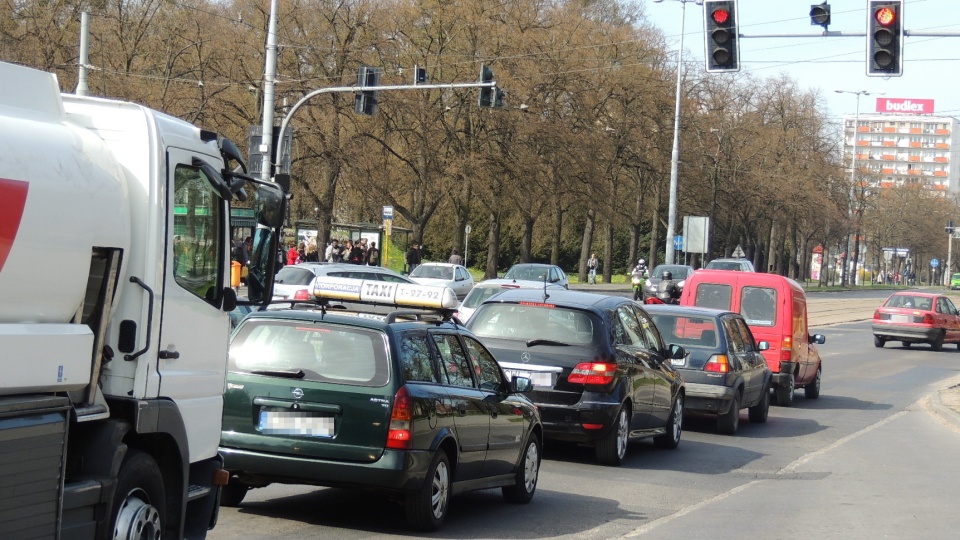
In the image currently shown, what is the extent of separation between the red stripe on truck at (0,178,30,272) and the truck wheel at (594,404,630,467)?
7856 mm

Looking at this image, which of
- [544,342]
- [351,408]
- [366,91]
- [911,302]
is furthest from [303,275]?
[351,408]

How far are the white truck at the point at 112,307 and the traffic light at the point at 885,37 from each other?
1362cm

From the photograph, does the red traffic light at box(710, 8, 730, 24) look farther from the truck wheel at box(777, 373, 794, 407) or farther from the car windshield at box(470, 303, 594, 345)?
the car windshield at box(470, 303, 594, 345)

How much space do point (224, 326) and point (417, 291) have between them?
247 cm

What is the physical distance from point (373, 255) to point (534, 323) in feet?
117

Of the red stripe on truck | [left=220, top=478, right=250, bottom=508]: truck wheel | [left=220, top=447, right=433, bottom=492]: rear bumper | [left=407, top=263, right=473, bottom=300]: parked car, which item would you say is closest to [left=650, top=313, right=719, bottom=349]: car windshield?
[left=220, top=478, right=250, bottom=508]: truck wheel

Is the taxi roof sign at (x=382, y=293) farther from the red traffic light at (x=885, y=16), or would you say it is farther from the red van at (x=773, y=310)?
the red traffic light at (x=885, y=16)

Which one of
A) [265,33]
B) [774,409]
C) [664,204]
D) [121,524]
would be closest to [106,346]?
[121,524]

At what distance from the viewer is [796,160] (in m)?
80.0

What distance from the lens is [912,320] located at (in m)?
36.2

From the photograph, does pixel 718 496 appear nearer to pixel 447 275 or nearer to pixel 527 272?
pixel 527 272

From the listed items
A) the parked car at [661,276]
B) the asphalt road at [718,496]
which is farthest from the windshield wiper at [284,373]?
the parked car at [661,276]

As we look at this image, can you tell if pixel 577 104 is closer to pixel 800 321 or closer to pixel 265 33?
pixel 265 33

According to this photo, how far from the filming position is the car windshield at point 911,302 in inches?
1441
